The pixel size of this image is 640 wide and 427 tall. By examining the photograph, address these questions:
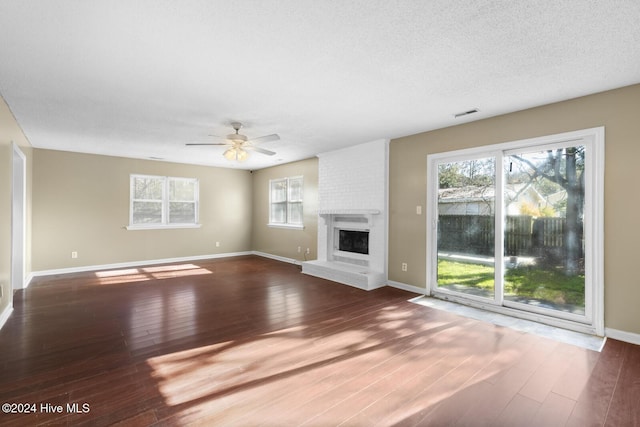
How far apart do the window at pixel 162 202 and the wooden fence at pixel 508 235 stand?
601 centimetres

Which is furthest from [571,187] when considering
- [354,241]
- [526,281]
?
[354,241]

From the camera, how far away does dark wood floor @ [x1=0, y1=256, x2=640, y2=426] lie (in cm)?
191

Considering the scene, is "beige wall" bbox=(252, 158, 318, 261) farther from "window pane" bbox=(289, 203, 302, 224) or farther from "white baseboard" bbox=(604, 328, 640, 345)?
"white baseboard" bbox=(604, 328, 640, 345)

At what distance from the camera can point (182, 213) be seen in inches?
301

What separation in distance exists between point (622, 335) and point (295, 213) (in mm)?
5896

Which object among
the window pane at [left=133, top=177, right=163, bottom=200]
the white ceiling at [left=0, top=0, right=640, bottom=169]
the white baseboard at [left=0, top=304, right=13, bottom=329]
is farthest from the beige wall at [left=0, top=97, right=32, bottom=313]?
the window pane at [left=133, top=177, right=163, bottom=200]

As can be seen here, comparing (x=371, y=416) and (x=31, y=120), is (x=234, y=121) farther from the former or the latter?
(x=371, y=416)

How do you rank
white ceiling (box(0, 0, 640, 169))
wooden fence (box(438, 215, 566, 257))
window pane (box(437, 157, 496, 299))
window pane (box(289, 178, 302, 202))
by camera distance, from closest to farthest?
white ceiling (box(0, 0, 640, 169)), wooden fence (box(438, 215, 566, 257)), window pane (box(437, 157, 496, 299)), window pane (box(289, 178, 302, 202))

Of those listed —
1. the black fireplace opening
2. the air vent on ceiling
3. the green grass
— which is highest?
the air vent on ceiling

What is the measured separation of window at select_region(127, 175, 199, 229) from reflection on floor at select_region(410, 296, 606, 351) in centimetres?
590

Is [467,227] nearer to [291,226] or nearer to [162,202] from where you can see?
[291,226]

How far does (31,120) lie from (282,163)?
4.56 m

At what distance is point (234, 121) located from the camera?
163 inches

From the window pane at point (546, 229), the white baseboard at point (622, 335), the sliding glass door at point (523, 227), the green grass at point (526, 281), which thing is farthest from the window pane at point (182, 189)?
the white baseboard at point (622, 335)
